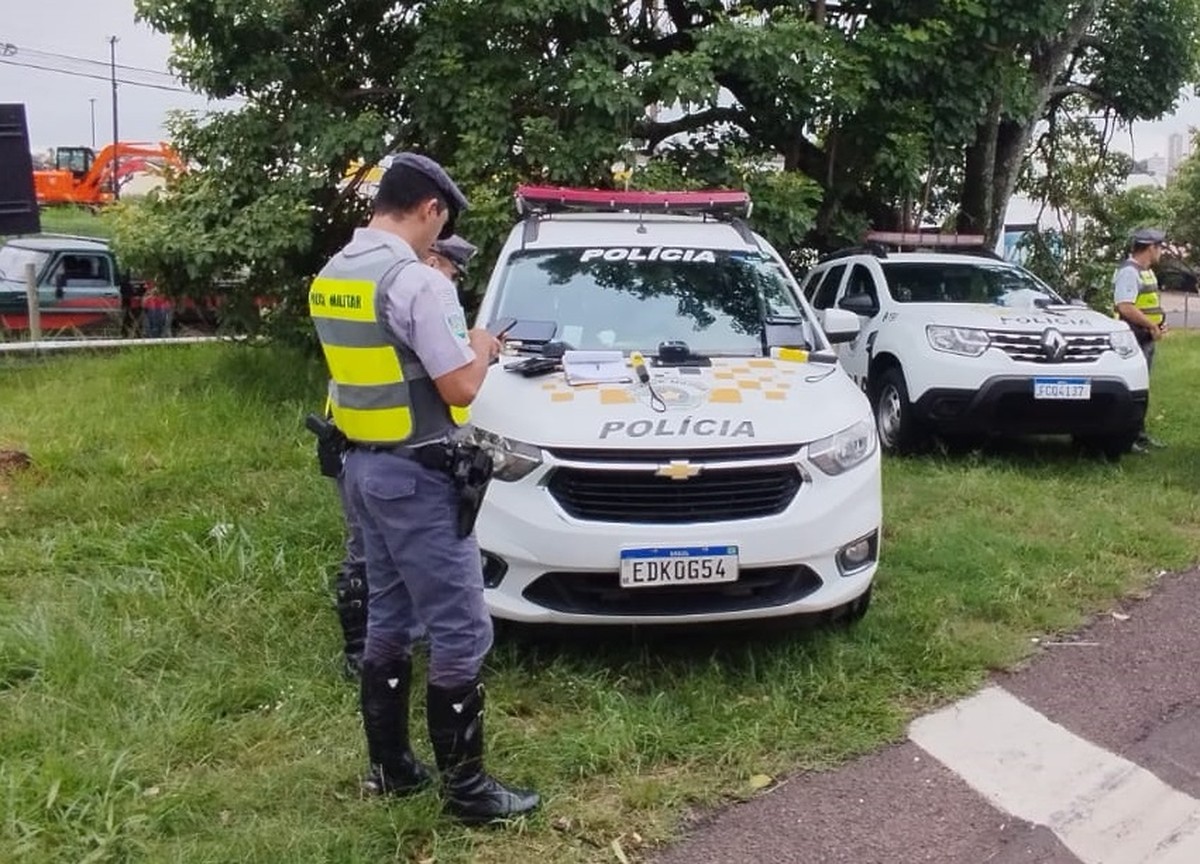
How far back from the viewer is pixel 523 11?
918 centimetres

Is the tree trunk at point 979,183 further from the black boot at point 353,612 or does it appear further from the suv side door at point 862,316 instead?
the black boot at point 353,612

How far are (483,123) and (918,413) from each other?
13.6 feet

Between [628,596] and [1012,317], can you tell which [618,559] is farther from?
[1012,317]

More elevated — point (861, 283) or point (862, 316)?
point (861, 283)

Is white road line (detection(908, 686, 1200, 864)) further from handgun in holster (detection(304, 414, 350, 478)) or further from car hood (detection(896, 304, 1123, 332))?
car hood (detection(896, 304, 1123, 332))

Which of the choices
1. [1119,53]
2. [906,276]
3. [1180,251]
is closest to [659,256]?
[906,276]

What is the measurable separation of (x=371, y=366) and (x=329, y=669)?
1.74 metres

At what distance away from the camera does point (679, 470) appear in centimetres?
420

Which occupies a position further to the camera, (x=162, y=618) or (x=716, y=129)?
(x=716, y=129)

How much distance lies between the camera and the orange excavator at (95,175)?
1000 inches

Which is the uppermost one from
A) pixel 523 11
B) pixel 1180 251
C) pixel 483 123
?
pixel 523 11

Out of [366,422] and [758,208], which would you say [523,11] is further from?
[366,422]

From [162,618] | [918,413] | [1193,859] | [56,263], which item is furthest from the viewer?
[56,263]

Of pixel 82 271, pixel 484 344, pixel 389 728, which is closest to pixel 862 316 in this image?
pixel 484 344
